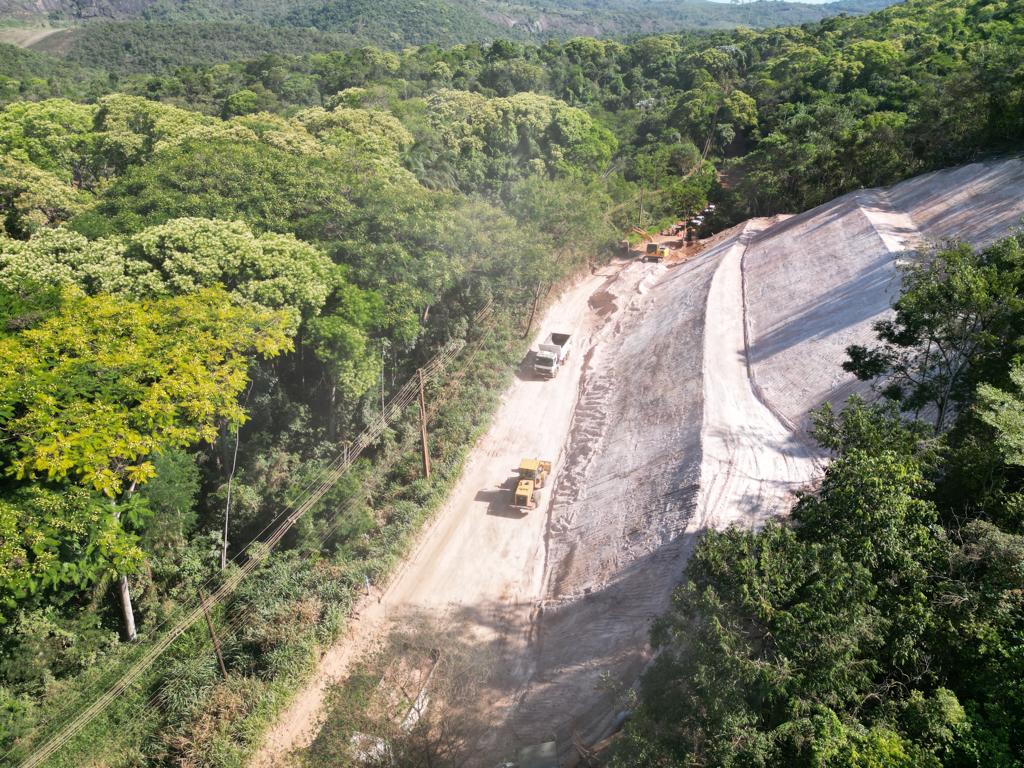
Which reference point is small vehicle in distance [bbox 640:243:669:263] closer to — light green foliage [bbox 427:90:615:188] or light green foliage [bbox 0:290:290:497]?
light green foliage [bbox 427:90:615:188]

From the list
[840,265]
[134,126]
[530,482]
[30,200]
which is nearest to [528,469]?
[530,482]

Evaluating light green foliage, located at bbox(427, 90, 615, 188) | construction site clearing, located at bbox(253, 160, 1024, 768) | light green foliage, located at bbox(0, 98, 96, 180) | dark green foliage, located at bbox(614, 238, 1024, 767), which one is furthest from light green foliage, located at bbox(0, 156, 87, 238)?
dark green foliage, located at bbox(614, 238, 1024, 767)

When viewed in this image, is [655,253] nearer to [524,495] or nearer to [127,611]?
[524,495]

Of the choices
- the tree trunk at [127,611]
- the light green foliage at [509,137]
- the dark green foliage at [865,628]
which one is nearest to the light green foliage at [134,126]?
the light green foliage at [509,137]

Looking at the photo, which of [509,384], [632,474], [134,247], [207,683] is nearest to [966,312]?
[632,474]

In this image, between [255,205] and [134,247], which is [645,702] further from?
[255,205]

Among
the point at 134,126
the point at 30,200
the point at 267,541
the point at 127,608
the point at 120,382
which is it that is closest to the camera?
the point at 120,382

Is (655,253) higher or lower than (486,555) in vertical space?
higher
